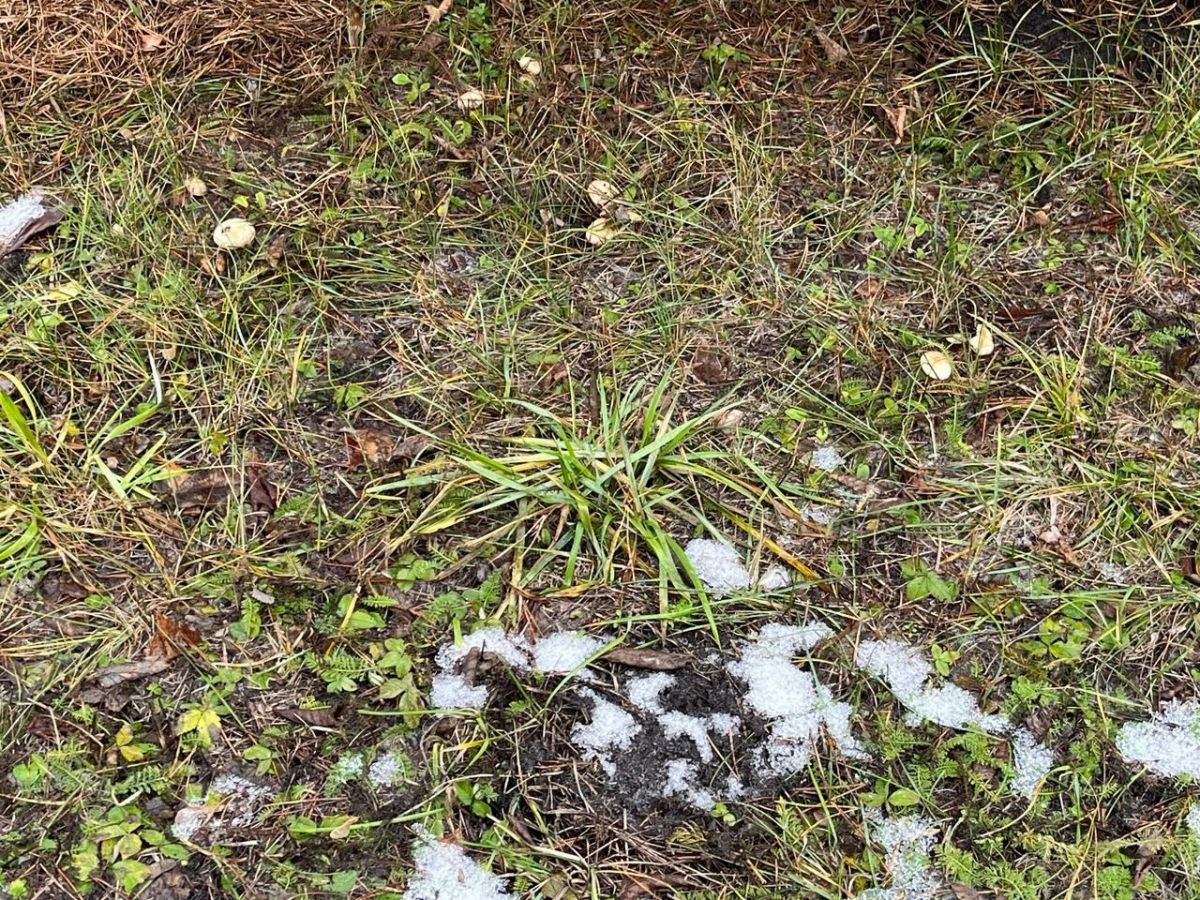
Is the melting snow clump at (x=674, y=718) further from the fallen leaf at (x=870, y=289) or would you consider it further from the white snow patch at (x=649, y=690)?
the fallen leaf at (x=870, y=289)

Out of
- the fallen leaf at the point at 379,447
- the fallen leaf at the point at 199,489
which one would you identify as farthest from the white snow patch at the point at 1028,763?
the fallen leaf at the point at 199,489

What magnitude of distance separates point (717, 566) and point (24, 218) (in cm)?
203

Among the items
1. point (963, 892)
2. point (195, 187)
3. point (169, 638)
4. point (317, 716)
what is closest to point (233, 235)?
point (195, 187)

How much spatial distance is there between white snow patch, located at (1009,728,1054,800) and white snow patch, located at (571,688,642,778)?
29.0 inches

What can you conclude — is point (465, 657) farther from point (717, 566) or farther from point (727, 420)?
point (727, 420)

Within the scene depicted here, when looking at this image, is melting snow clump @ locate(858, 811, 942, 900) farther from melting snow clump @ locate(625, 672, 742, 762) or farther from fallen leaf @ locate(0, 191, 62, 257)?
fallen leaf @ locate(0, 191, 62, 257)

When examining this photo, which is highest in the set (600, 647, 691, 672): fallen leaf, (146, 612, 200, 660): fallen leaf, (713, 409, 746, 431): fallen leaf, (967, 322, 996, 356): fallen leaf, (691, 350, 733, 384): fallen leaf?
(967, 322, 996, 356): fallen leaf

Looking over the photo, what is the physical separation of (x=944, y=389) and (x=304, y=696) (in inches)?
63.5

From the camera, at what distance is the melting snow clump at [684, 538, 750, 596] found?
190 centimetres

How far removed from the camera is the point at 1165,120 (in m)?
2.47

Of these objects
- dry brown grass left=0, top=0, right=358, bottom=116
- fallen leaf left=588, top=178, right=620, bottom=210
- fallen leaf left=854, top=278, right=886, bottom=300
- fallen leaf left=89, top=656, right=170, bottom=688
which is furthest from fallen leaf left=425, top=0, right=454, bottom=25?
fallen leaf left=89, top=656, right=170, bottom=688

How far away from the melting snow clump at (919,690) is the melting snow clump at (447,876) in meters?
0.84

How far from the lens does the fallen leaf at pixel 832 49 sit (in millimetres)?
2715

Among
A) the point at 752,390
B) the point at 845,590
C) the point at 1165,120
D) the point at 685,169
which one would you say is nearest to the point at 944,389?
the point at 752,390
